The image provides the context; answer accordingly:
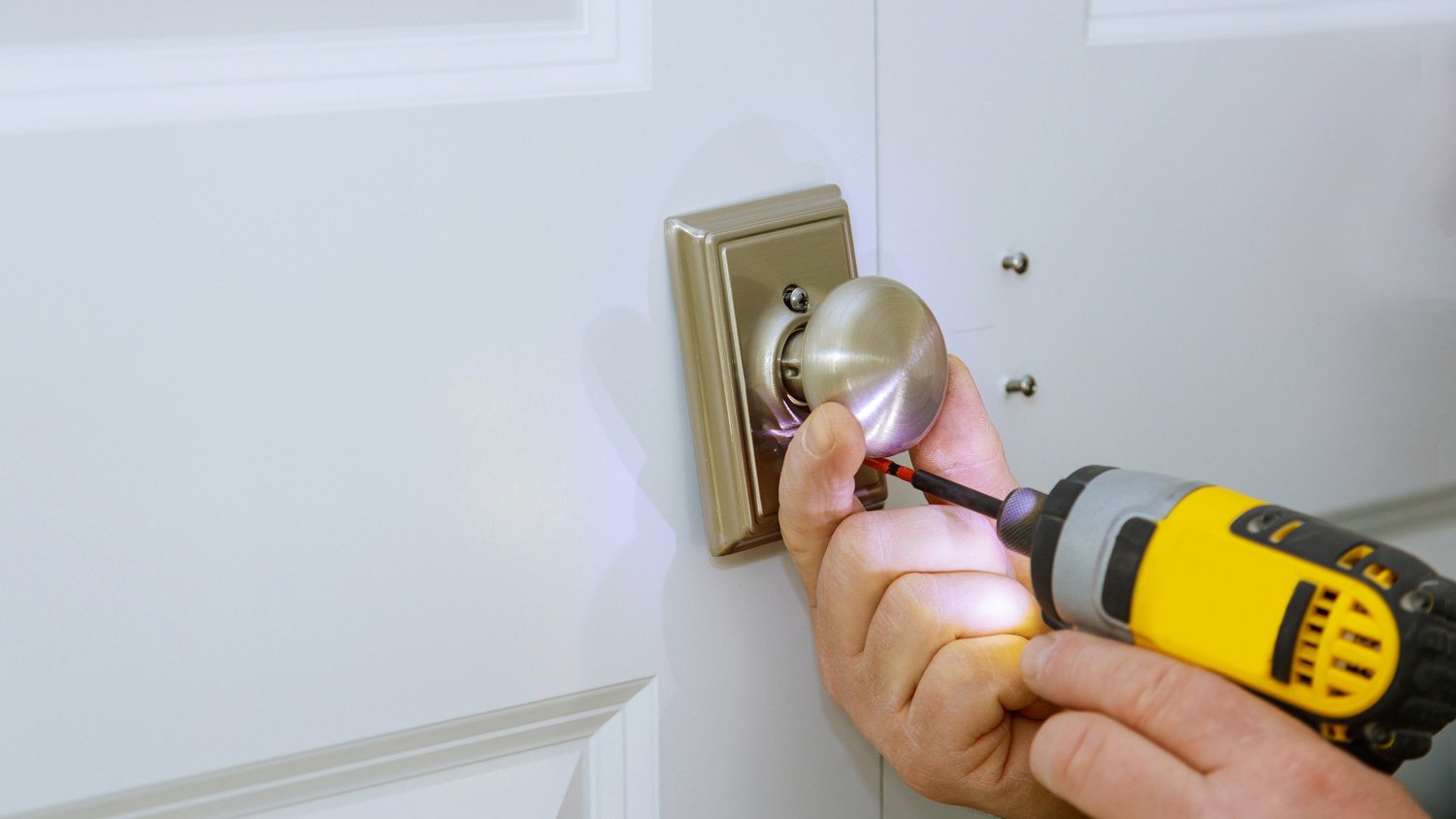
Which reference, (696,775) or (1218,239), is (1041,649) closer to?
(696,775)

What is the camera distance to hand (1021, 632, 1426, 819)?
337mm

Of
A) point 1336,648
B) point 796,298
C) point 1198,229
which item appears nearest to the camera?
point 1336,648

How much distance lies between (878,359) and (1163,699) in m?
0.14

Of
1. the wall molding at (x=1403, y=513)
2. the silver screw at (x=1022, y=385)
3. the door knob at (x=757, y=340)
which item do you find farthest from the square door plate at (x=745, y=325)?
the wall molding at (x=1403, y=513)

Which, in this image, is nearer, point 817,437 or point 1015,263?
point 817,437

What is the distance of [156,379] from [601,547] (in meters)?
0.16

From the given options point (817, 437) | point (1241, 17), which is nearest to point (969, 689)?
point (817, 437)

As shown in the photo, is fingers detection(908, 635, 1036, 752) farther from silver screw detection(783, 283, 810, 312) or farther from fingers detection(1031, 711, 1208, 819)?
silver screw detection(783, 283, 810, 312)

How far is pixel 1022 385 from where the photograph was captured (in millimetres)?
500

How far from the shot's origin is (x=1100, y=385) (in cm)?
53

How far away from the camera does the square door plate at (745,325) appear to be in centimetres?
42

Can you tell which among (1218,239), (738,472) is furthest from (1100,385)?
(738,472)

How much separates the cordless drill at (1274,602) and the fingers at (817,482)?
74mm

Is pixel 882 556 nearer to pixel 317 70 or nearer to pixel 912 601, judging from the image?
pixel 912 601
